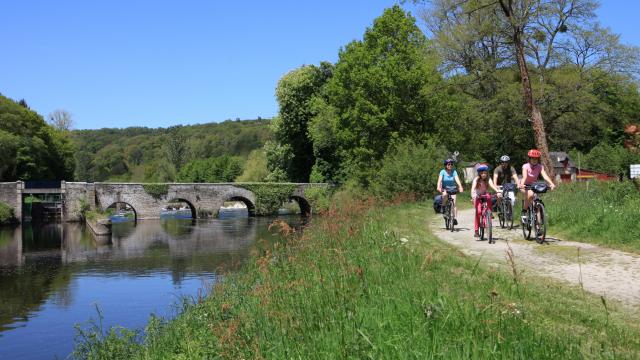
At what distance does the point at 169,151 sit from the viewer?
117750mm

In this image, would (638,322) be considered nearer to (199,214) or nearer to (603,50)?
(603,50)

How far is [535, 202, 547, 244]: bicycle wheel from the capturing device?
959 centimetres

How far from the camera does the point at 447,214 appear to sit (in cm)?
1248

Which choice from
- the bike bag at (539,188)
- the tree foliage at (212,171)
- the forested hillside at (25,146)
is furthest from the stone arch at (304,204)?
the tree foliage at (212,171)

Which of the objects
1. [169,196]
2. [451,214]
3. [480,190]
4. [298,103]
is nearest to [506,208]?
[451,214]

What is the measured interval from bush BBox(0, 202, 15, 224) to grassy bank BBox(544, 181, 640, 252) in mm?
44651

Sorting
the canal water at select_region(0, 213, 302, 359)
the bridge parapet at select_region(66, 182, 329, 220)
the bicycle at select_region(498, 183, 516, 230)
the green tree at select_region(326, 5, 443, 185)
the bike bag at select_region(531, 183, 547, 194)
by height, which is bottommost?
the canal water at select_region(0, 213, 302, 359)

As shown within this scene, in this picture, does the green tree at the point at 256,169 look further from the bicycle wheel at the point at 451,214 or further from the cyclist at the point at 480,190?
the cyclist at the point at 480,190

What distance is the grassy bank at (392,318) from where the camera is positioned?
13.3 feet

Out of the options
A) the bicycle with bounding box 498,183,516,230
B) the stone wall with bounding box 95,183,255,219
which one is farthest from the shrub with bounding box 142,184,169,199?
the bicycle with bounding box 498,183,516,230

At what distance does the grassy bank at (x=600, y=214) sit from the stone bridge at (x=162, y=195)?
3673cm

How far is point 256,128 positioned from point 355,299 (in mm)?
139548

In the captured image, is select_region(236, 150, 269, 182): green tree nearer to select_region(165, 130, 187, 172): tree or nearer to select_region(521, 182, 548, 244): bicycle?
select_region(165, 130, 187, 172): tree

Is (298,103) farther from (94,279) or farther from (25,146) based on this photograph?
(94,279)
